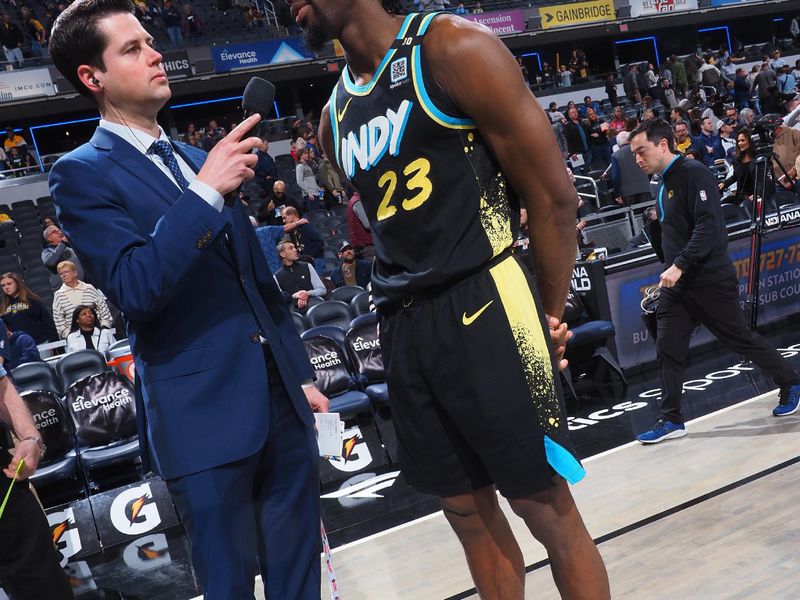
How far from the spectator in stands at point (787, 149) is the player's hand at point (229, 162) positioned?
7798 mm

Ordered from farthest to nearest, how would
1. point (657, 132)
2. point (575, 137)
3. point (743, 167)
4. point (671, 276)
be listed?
point (575, 137)
point (743, 167)
point (657, 132)
point (671, 276)

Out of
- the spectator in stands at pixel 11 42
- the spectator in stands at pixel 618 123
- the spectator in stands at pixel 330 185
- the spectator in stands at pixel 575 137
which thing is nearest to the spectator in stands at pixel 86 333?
the spectator in stands at pixel 330 185

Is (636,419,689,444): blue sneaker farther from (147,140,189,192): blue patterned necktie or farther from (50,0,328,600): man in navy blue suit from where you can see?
(147,140,189,192): blue patterned necktie

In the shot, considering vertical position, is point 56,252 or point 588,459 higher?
point 56,252

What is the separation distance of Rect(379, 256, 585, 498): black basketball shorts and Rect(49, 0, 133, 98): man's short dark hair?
90 cm

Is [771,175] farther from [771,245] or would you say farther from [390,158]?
[390,158]

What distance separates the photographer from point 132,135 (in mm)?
1908

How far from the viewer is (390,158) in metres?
1.73

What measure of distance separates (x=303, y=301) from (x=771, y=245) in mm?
3999

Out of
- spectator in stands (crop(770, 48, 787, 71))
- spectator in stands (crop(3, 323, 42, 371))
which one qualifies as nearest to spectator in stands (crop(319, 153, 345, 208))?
spectator in stands (crop(3, 323, 42, 371))

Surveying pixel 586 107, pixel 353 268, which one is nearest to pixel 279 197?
pixel 353 268

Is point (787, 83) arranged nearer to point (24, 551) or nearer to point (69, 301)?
point (69, 301)

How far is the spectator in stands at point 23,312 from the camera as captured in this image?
7414 mm

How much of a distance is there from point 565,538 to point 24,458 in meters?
1.68
